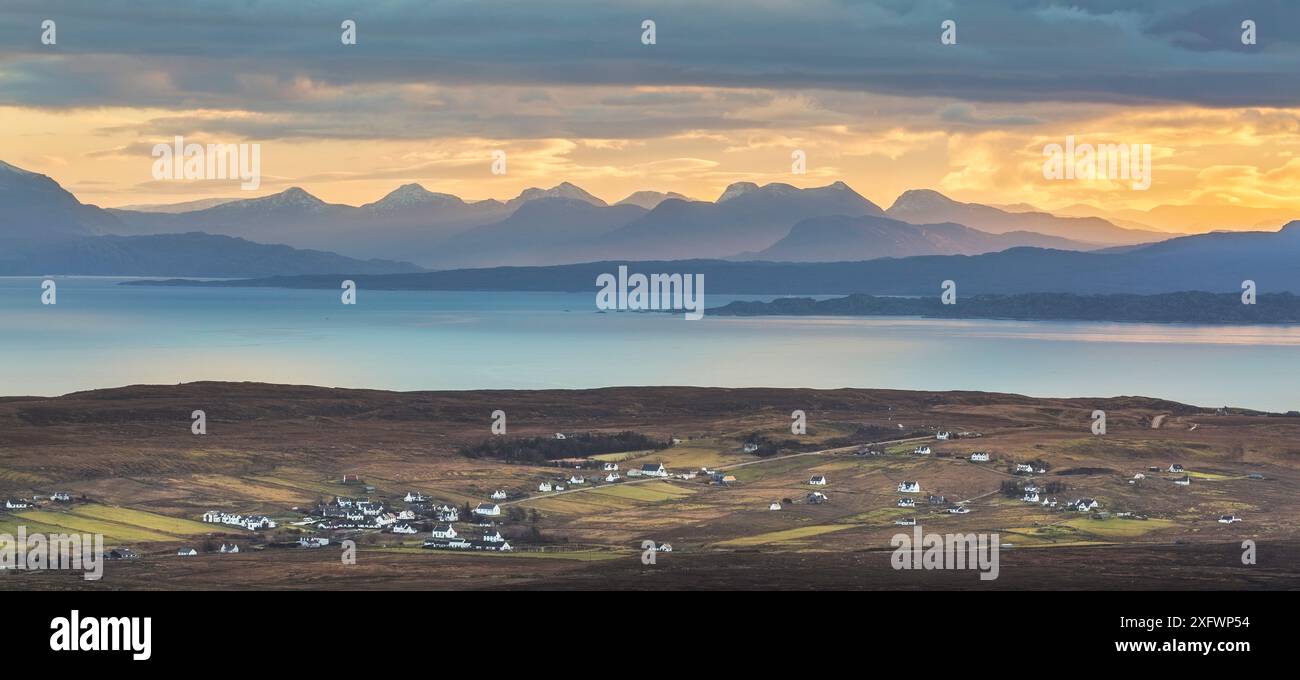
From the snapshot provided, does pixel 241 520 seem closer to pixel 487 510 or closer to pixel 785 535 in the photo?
pixel 487 510

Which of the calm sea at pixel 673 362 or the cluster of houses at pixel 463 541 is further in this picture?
the calm sea at pixel 673 362

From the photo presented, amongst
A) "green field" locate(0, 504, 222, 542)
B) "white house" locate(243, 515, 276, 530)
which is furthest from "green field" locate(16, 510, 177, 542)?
"white house" locate(243, 515, 276, 530)

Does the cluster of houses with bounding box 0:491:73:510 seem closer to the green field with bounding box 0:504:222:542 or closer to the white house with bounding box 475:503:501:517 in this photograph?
the green field with bounding box 0:504:222:542

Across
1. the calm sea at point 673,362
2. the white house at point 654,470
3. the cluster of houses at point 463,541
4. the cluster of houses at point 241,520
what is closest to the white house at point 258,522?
the cluster of houses at point 241,520

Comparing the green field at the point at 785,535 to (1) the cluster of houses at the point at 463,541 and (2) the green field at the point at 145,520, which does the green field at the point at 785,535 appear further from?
(2) the green field at the point at 145,520

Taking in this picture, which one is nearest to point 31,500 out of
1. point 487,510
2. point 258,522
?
point 258,522
